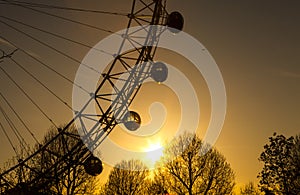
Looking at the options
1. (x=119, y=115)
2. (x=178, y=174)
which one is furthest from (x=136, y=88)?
(x=178, y=174)

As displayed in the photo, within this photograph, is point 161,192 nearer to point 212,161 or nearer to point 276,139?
point 212,161

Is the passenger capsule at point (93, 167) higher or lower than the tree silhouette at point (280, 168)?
lower

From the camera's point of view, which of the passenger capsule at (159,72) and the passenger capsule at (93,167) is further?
the passenger capsule at (159,72)

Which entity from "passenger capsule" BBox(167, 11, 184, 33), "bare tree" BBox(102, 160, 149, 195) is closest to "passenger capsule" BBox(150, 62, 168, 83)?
"passenger capsule" BBox(167, 11, 184, 33)

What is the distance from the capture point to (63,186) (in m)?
45.7

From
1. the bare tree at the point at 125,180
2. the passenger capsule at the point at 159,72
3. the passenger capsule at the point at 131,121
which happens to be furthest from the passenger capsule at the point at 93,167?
the bare tree at the point at 125,180

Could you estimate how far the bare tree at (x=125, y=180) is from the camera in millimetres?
58416

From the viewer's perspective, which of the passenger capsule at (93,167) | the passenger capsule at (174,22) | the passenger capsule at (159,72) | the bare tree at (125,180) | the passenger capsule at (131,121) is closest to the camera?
the passenger capsule at (93,167)

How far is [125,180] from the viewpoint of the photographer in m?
59.4

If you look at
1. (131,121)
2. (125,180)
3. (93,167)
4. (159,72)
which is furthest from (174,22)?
(125,180)

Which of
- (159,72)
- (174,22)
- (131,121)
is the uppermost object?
(174,22)

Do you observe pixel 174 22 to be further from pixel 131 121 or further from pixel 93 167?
pixel 93 167

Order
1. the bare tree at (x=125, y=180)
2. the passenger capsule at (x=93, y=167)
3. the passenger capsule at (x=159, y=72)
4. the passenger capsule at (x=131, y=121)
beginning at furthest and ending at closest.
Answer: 1. the bare tree at (x=125, y=180)
2. the passenger capsule at (x=131, y=121)
3. the passenger capsule at (x=159, y=72)
4. the passenger capsule at (x=93, y=167)

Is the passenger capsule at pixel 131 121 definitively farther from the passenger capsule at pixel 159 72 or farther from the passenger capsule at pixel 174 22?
the passenger capsule at pixel 174 22
